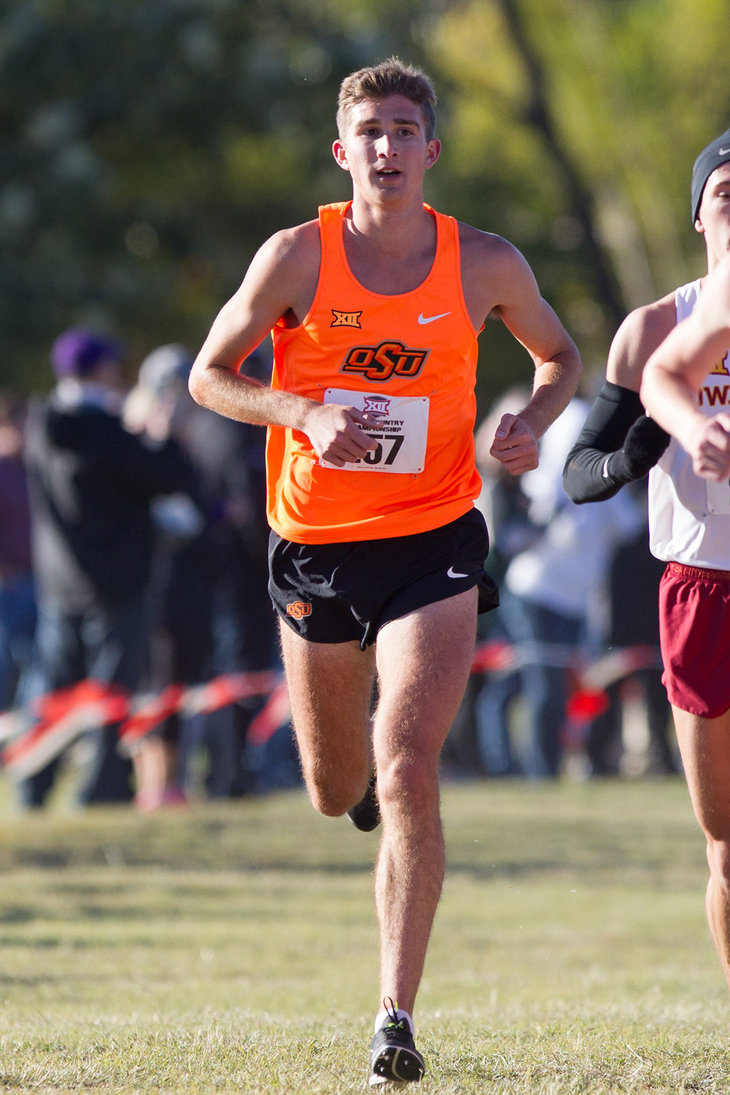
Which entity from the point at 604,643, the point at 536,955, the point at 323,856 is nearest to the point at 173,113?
the point at 604,643

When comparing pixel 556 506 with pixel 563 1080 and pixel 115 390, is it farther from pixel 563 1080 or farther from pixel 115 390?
pixel 563 1080

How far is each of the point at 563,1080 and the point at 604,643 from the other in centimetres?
921

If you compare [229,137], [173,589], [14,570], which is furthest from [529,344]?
[229,137]

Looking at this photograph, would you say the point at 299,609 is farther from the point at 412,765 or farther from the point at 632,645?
the point at 632,645

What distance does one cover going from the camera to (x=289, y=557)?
5.20 metres

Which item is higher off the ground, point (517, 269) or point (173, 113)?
point (173, 113)

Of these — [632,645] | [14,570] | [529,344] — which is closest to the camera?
[529,344]

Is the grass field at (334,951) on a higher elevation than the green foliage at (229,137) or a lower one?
lower

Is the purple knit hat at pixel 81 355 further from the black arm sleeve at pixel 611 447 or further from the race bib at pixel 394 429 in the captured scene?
the black arm sleeve at pixel 611 447

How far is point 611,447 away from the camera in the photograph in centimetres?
486

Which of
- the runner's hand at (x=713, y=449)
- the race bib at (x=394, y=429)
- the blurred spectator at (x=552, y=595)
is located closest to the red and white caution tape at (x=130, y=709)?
the blurred spectator at (x=552, y=595)

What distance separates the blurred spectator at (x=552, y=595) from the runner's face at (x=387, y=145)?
23.8ft

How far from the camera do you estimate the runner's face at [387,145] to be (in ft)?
16.5

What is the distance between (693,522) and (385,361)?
0.94 metres
